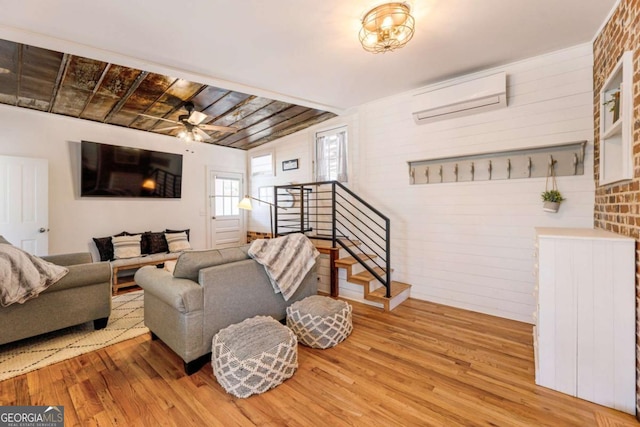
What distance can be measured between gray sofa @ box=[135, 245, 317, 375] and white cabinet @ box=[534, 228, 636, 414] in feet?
7.15

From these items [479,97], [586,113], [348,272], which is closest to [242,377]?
[348,272]

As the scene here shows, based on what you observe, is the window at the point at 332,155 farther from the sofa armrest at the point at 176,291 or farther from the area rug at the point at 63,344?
the area rug at the point at 63,344

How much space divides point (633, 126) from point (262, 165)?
557 centimetres

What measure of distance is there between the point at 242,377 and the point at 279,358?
0.26m

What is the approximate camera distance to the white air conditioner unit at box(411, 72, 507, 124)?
113 inches

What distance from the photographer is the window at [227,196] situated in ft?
19.9

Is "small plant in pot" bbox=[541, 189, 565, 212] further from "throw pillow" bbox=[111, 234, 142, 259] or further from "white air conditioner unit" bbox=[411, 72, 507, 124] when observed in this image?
"throw pillow" bbox=[111, 234, 142, 259]

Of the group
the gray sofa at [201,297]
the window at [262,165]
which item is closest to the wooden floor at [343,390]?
the gray sofa at [201,297]

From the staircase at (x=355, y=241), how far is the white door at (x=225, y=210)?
1.90 m

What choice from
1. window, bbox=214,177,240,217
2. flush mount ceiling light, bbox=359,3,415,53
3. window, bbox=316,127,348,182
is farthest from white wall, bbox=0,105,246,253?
flush mount ceiling light, bbox=359,3,415,53

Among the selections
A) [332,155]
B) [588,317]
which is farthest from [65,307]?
[588,317]

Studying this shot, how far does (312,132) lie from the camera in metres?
5.00

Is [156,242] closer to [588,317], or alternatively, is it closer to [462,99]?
Answer: [462,99]

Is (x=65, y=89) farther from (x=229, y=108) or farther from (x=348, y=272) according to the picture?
(x=348, y=272)
